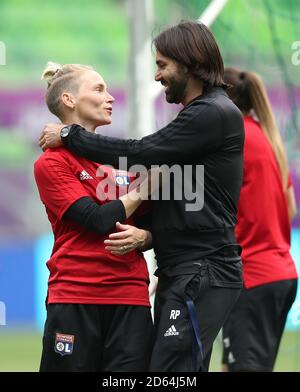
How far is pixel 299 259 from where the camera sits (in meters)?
9.30

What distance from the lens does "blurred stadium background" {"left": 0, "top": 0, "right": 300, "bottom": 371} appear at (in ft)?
29.6

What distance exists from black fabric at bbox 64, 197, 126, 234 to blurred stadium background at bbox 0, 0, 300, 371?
457cm

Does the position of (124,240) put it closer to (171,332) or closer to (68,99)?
(171,332)

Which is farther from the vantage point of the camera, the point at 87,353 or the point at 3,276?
the point at 3,276

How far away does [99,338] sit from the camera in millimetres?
3852

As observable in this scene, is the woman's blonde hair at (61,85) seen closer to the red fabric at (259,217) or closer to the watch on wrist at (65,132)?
the watch on wrist at (65,132)

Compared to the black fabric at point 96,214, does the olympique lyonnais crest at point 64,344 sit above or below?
below

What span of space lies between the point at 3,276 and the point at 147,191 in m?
6.96

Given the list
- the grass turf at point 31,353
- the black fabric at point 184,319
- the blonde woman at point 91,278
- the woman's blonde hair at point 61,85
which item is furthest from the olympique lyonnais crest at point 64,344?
the grass turf at point 31,353

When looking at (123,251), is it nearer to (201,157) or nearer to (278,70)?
(201,157)

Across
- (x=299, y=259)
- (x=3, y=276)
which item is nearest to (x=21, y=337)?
(x=3, y=276)

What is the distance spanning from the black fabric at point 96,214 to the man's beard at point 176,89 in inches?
16.6

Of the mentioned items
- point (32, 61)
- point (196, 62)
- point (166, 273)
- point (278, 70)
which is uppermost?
point (32, 61)

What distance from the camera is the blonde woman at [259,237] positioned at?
17.4ft
